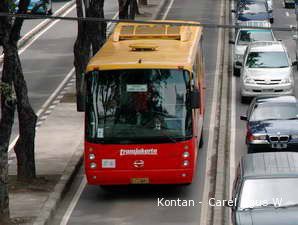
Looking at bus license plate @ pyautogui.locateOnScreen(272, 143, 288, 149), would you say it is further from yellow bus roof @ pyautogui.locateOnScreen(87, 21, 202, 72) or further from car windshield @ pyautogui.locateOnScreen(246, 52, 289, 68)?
car windshield @ pyautogui.locateOnScreen(246, 52, 289, 68)

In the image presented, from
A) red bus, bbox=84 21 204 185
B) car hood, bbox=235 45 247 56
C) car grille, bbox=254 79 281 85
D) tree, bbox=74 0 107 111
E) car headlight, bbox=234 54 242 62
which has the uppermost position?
red bus, bbox=84 21 204 185

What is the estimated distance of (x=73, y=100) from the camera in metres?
37.7

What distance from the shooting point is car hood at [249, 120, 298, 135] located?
26750 millimetres

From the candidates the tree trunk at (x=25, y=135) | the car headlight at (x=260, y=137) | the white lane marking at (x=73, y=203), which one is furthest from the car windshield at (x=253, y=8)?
the tree trunk at (x=25, y=135)

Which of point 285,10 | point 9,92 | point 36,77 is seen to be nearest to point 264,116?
point 9,92

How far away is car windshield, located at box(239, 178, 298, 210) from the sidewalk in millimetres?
4588

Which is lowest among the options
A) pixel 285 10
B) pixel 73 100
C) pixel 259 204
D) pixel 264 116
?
pixel 285 10

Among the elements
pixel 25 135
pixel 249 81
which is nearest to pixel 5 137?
pixel 25 135

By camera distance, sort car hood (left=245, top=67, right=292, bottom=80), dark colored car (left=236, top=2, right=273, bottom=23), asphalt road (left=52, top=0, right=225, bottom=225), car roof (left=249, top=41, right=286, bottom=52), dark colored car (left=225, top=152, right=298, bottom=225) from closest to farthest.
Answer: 1. dark colored car (left=225, top=152, right=298, bottom=225)
2. asphalt road (left=52, top=0, right=225, bottom=225)
3. car hood (left=245, top=67, right=292, bottom=80)
4. car roof (left=249, top=41, right=286, bottom=52)
5. dark colored car (left=236, top=2, right=273, bottom=23)


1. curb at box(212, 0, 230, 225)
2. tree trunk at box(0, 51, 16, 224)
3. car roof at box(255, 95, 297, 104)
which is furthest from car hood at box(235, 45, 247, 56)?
tree trunk at box(0, 51, 16, 224)

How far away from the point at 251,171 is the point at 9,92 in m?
5.05

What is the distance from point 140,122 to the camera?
2280cm

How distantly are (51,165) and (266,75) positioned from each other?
12.2 meters

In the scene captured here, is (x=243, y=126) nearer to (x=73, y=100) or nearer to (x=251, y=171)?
(x=73, y=100)
